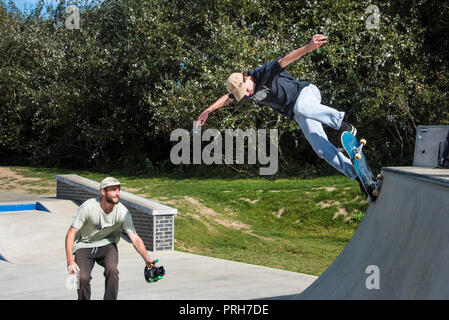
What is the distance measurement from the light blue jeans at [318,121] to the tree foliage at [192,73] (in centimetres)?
1400

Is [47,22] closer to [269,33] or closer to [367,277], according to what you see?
[269,33]

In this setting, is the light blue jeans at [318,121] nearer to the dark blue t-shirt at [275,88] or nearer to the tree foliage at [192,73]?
the dark blue t-shirt at [275,88]

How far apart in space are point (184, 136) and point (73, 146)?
761 cm

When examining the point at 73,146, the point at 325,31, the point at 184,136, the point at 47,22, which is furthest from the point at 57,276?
the point at 47,22

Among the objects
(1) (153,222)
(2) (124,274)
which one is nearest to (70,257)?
(2) (124,274)

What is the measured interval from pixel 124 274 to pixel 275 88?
4755 millimetres

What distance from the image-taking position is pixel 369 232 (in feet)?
24.6

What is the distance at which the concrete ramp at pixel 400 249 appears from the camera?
4824 mm

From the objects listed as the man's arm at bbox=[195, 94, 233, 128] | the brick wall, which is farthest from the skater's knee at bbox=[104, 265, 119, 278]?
the brick wall

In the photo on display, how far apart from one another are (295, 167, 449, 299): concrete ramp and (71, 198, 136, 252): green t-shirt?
2.50m

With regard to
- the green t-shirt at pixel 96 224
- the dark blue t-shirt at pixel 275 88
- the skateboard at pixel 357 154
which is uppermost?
the dark blue t-shirt at pixel 275 88

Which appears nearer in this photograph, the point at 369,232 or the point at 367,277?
the point at 367,277

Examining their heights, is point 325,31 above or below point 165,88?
above

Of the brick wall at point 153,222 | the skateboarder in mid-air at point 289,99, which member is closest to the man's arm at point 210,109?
the skateboarder in mid-air at point 289,99
